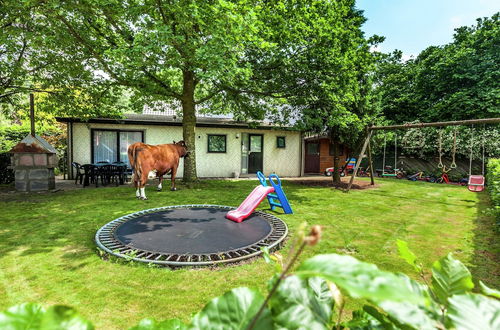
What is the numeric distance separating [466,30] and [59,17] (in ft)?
98.4

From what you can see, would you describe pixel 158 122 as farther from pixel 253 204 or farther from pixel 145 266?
pixel 145 266

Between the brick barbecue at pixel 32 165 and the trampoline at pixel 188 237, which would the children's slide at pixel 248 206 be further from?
the brick barbecue at pixel 32 165

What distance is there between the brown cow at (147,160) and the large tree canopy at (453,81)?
55.7 ft

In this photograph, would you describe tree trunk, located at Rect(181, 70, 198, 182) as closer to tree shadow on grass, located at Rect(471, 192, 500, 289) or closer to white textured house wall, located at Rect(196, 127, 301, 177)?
white textured house wall, located at Rect(196, 127, 301, 177)

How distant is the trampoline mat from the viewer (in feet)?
12.7

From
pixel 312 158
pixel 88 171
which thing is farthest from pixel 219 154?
pixel 312 158

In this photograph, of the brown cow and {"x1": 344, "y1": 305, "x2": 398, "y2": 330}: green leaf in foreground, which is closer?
{"x1": 344, "y1": 305, "x2": 398, "y2": 330}: green leaf in foreground

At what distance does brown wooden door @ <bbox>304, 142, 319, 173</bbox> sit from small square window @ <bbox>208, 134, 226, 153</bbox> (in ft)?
22.1

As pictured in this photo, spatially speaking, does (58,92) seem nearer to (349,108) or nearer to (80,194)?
(80,194)

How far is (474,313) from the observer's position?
1.54 ft

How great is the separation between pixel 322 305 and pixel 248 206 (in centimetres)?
524

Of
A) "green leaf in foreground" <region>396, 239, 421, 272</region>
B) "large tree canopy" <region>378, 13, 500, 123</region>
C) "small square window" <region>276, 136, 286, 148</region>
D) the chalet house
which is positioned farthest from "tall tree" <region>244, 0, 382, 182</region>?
"large tree canopy" <region>378, 13, 500, 123</region>

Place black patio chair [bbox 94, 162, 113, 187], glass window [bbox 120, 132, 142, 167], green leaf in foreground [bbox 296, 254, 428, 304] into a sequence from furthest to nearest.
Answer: glass window [bbox 120, 132, 142, 167], black patio chair [bbox 94, 162, 113, 187], green leaf in foreground [bbox 296, 254, 428, 304]

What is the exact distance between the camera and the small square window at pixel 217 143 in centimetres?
1455
